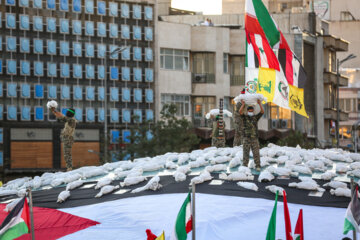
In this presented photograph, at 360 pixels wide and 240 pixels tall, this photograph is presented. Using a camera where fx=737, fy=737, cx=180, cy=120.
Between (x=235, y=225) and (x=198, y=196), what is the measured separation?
1275mm

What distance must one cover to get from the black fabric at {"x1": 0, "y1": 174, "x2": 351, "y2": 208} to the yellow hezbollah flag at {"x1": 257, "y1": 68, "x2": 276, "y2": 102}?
2.65 metres

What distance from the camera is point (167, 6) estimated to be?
205ft

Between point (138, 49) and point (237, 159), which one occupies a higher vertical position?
point (138, 49)

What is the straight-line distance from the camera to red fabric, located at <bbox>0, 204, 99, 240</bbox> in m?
13.4

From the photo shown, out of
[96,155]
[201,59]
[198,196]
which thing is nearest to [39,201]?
[198,196]

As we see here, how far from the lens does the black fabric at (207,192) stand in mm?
14070

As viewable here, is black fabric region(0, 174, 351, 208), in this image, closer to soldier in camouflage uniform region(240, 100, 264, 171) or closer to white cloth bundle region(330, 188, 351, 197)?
white cloth bundle region(330, 188, 351, 197)

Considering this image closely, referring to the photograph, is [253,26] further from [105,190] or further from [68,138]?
[68,138]

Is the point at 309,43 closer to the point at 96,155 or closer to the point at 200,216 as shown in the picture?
the point at 96,155

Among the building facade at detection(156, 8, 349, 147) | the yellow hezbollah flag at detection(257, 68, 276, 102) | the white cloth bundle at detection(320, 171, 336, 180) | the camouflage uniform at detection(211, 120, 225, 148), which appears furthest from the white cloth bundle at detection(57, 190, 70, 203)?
the building facade at detection(156, 8, 349, 147)

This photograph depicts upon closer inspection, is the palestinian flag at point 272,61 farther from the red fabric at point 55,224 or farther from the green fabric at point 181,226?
the green fabric at point 181,226

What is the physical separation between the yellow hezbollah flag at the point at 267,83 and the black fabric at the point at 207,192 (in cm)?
265

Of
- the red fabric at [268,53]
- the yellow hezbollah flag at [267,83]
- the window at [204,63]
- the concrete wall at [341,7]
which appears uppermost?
the concrete wall at [341,7]

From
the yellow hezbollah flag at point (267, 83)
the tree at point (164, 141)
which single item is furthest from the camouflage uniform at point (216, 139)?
the tree at point (164, 141)
